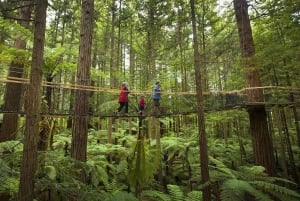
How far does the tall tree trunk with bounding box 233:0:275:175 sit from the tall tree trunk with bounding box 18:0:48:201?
4.68 meters

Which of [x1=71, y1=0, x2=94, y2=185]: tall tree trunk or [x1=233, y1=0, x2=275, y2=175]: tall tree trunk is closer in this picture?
[x1=71, y1=0, x2=94, y2=185]: tall tree trunk

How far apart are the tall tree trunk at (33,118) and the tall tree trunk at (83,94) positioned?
1569 millimetres

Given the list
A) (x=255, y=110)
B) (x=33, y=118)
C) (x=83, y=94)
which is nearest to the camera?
(x=33, y=118)

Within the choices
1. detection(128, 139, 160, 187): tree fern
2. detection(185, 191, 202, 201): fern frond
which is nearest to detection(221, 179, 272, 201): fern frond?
detection(185, 191, 202, 201): fern frond

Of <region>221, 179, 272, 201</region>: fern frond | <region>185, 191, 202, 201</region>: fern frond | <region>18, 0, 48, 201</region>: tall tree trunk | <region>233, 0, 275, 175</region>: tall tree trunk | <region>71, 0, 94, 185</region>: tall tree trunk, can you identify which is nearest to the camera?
<region>18, 0, 48, 201</region>: tall tree trunk

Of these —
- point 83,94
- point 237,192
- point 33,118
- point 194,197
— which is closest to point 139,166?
point 194,197

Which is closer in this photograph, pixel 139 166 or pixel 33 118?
pixel 33 118

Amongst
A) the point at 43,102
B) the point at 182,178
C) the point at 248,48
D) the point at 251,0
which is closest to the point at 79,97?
the point at 43,102

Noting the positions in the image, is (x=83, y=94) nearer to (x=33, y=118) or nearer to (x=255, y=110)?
(x=33, y=118)

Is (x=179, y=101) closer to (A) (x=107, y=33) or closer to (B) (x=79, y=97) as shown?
(B) (x=79, y=97)

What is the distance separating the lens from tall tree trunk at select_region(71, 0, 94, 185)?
4445 mm

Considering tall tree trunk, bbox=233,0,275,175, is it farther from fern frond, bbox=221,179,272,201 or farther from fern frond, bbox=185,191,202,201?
fern frond, bbox=185,191,202,201

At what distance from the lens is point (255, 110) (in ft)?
20.3

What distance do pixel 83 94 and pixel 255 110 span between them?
4.31m
